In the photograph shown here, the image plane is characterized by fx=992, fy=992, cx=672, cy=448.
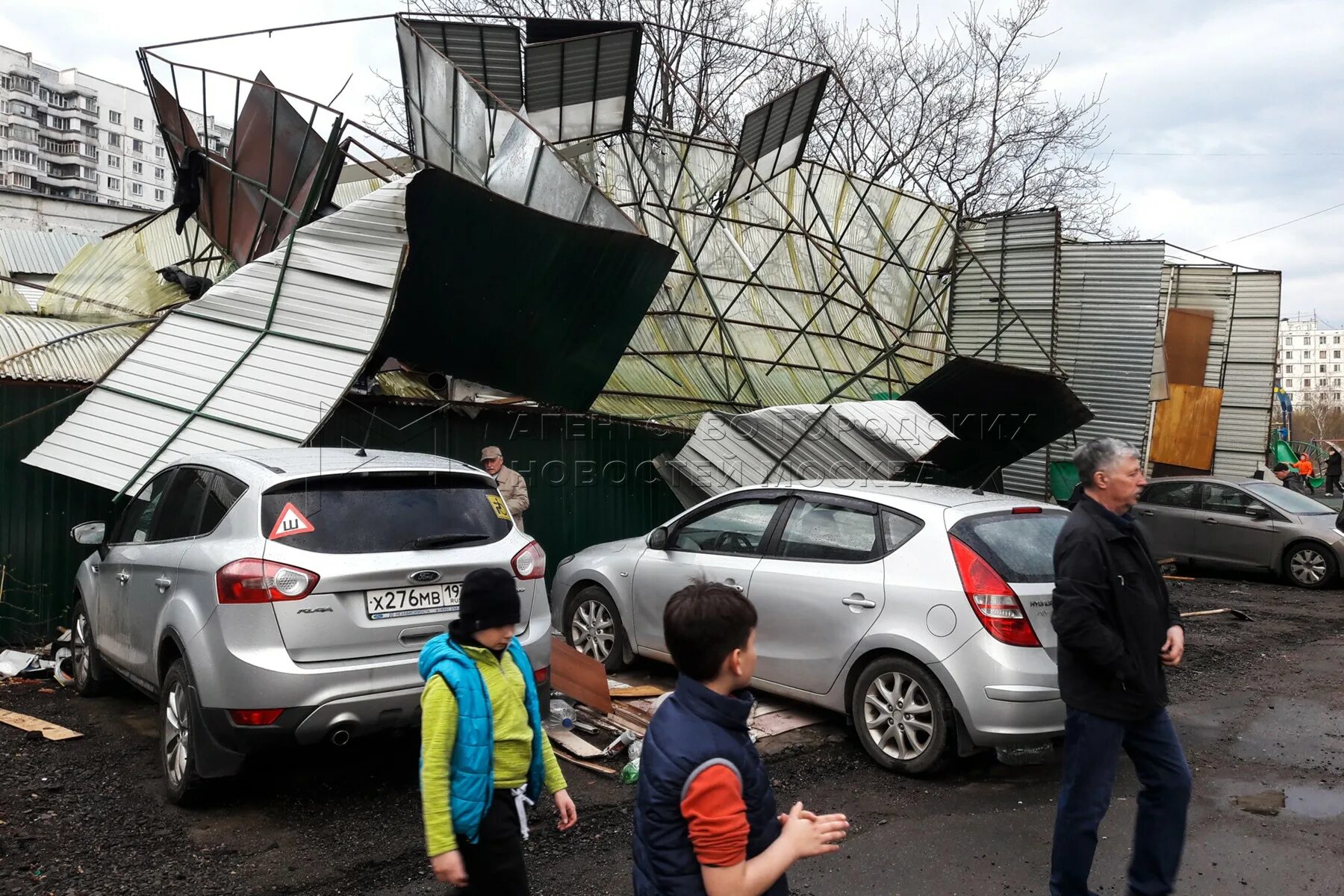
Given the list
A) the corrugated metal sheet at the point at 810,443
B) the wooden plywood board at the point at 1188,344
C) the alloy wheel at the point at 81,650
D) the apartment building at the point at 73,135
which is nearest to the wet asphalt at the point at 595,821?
the alloy wheel at the point at 81,650

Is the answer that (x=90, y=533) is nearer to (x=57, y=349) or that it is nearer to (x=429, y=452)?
(x=57, y=349)

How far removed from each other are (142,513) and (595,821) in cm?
326

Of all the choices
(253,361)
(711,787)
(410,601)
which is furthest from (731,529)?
(711,787)

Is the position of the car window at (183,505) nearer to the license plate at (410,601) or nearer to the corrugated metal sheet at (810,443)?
the license plate at (410,601)

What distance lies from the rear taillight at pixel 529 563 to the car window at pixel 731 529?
1682 millimetres

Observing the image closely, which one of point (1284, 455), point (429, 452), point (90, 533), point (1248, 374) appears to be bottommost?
point (1284, 455)

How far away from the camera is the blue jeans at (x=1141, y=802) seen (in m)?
3.36

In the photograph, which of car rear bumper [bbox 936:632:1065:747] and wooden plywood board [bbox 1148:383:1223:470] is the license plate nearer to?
car rear bumper [bbox 936:632:1065:747]

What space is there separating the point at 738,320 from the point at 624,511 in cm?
466

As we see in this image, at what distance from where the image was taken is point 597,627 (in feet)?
23.6

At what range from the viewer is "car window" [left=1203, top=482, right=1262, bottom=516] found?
12617 millimetres

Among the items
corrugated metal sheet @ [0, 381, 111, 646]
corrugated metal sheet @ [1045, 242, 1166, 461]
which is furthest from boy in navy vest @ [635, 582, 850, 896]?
corrugated metal sheet @ [1045, 242, 1166, 461]

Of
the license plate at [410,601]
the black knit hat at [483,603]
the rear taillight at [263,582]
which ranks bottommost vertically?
the license plate at [410,601]

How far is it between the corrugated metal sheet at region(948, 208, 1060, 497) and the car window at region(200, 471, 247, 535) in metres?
11.9
